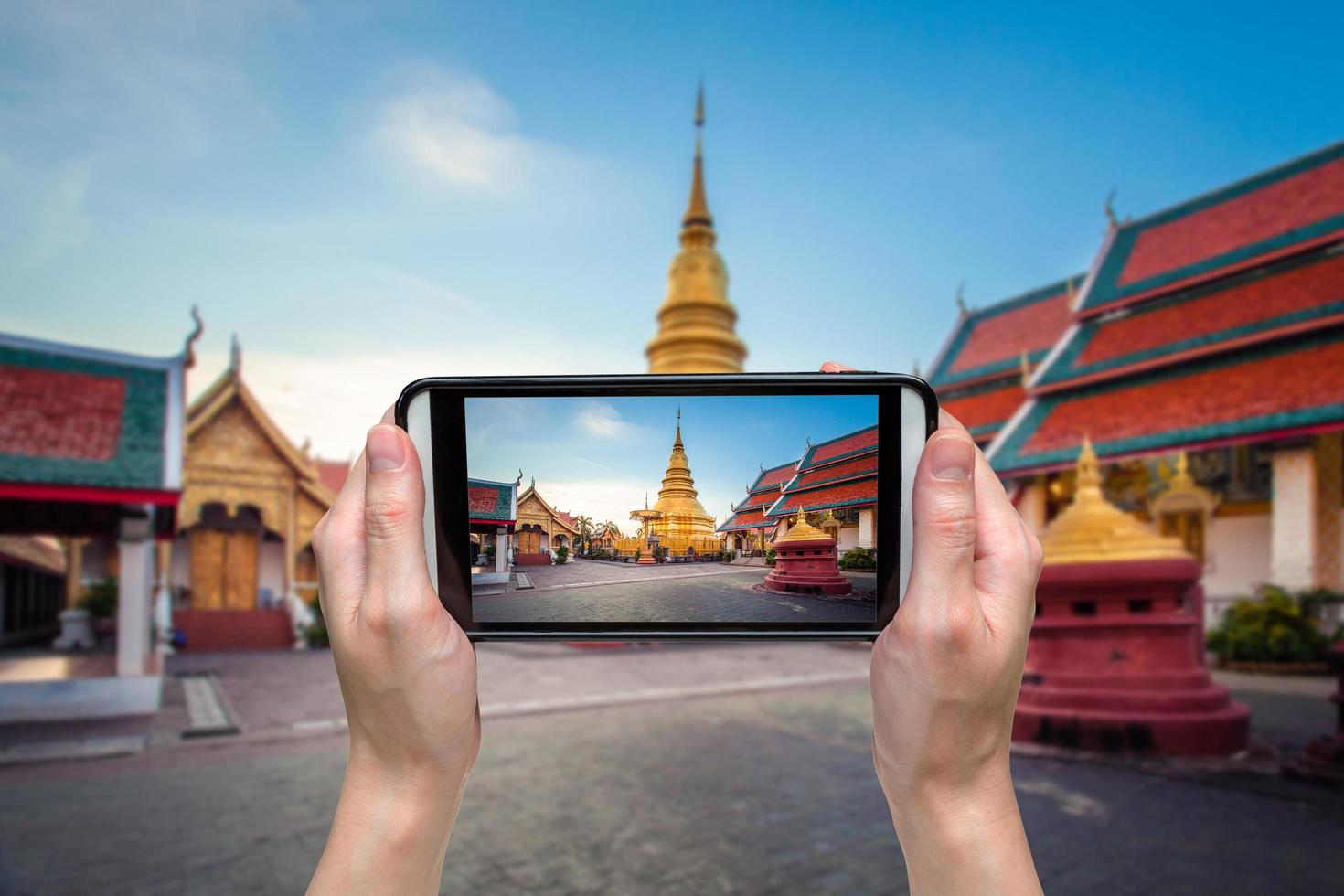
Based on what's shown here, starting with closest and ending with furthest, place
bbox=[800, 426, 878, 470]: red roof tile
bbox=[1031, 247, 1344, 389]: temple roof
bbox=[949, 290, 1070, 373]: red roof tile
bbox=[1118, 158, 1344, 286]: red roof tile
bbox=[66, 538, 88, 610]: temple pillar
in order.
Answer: bbox=[800, 426, 878, 470]: red roof tile → bbox=[1031, 247, 1344, 389]: temple roof → bbox=[1118, 158, 1344, 286]: red roof tile → bbox=[66, 538, 88, 610]: temple pillar → bbox=[949, 290, 1070, 373]: red roof tile

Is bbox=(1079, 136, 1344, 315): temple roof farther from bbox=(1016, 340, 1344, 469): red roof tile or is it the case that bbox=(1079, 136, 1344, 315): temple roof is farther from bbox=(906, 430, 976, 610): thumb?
bbox=(906, 430, 976, 610): thumb

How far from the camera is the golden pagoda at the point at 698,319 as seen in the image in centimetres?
1462

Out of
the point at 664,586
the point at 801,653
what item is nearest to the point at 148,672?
the point at 801,653

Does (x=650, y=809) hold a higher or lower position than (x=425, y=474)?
lower

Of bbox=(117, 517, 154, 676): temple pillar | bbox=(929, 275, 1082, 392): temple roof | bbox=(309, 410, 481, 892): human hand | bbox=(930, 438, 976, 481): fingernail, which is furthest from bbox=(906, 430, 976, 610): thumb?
bbox=(929, 275, 1082, 392): temple roof

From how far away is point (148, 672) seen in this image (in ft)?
28.3

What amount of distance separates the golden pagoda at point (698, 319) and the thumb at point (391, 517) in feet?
43.4

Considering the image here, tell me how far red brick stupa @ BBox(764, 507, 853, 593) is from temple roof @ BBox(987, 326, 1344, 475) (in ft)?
30.0

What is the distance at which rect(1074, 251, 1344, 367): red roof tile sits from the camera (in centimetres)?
898

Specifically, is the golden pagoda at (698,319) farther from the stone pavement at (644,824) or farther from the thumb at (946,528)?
the thumb at (946,528)

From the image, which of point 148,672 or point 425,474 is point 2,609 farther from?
point 425,474

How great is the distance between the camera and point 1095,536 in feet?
19.5

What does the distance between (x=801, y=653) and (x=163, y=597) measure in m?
10.3

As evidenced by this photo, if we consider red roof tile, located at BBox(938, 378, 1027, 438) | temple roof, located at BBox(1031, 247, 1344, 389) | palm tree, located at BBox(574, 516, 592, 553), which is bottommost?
palm tree, located at BBox(574, 516, 592, 553)
